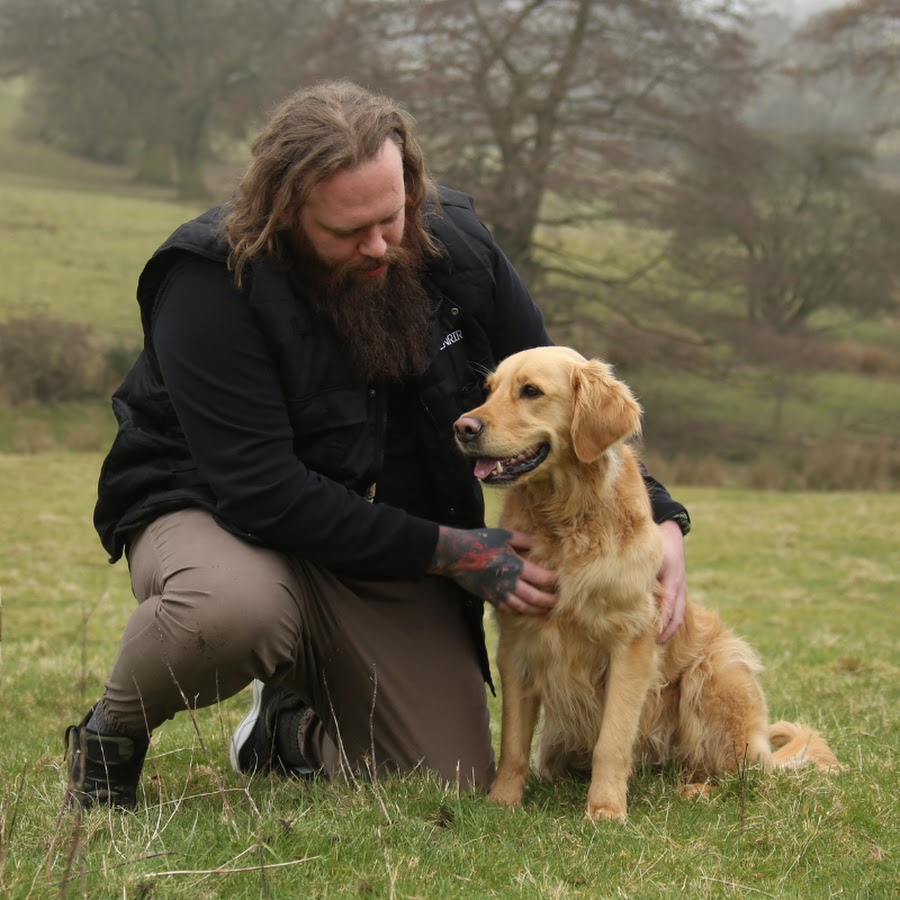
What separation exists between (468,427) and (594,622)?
2.53ft

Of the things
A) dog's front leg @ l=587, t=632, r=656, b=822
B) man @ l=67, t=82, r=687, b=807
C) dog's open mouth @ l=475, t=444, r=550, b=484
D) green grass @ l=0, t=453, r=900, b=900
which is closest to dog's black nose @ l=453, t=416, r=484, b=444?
dog's open mouth @ l=475, t=444, r=550, b=484

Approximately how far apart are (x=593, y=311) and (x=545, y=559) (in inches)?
845

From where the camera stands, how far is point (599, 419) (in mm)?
3961

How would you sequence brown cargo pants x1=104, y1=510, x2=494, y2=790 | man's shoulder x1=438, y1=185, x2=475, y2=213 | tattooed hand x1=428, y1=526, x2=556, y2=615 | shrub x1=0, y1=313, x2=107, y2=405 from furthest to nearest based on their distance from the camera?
shrub x1=0, y1=313, x2=107, y2=405, man's shoulder x1=438, y1=185, x2=475, y2=213, tattooed hand x1=428, y1=526, x2=556, y2=615, brown cargo pants x1=104, y1=510, x2=494, y2=790

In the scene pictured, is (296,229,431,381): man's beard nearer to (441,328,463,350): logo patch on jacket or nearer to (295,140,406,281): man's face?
(295,140,406,281): man's face

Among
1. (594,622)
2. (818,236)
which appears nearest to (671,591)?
(594,622)

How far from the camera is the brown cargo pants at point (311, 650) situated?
142 inches

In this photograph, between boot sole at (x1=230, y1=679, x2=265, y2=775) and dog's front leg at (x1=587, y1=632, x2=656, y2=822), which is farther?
boot sole at (x1=230, y1=679, x2=265, y2=775)

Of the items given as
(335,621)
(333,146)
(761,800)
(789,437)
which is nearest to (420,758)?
(335,621)

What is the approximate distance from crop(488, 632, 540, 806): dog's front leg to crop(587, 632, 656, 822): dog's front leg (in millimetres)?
255

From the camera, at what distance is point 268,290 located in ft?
12.6

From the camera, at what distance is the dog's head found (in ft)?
12.8

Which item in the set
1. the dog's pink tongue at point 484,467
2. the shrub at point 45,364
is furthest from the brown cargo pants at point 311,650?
the shrub at point 45,364

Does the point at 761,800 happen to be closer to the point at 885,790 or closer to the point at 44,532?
the point at 885,790
